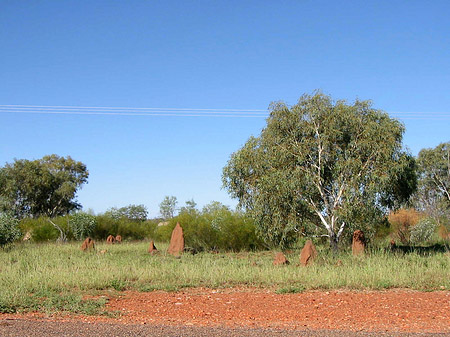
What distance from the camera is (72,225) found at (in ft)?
101

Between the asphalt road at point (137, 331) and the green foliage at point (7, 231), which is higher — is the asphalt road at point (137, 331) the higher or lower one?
the lower one

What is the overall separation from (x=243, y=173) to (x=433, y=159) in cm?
2648

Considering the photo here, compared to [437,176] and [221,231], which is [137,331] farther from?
[437,176]

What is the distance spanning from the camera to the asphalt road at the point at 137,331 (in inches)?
274

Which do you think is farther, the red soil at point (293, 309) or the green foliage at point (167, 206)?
the green foliage at point (167, 206)

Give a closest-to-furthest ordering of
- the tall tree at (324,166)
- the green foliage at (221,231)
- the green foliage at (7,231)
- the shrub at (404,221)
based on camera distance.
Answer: the tall tree at (324,166)
the green foliage at (7,231)
the green foliage at (221,231)
the shrub at (404,221)

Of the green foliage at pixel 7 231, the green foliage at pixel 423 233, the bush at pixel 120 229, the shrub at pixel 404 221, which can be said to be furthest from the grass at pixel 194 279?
the bush at pixel 120 229

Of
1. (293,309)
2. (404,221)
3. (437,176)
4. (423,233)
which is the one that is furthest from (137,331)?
(437,176)

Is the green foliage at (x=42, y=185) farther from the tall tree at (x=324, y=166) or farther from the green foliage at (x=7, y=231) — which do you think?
the tall tree at (x=324, y=166)

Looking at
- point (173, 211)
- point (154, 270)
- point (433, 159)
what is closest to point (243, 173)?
point (154, 270)

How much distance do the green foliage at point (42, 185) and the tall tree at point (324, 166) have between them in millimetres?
33329

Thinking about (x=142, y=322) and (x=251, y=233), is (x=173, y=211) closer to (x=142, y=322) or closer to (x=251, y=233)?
(x=251, y=233)

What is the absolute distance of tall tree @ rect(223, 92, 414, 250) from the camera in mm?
16844

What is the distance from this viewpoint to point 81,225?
30.8m
